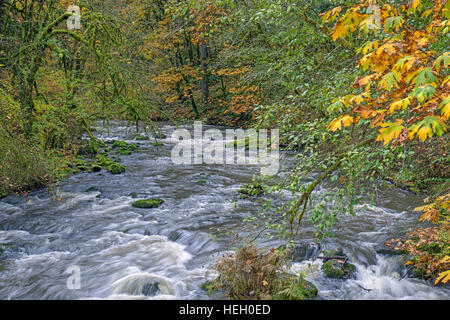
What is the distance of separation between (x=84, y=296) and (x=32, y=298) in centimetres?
84

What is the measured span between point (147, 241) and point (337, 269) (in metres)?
3.92

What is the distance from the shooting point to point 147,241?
7199 millimetres

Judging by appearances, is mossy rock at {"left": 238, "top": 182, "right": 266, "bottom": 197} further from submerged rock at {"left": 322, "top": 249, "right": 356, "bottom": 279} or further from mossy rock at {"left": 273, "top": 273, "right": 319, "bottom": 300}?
submerged rock at {"left": 322, "top": 249, "right": 356, "bottom": 279}

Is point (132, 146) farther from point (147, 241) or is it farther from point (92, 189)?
point (147, 241)

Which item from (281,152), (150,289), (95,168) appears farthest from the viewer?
(95,168)

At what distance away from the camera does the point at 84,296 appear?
5.28 meters

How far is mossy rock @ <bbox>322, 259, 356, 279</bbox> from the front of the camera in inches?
218

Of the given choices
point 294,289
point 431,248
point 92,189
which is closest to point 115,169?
point 92,189

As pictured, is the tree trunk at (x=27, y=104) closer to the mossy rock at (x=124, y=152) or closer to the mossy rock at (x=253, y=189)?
the mossy rock at (x=253, y=189)

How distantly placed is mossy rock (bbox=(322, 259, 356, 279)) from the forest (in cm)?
3

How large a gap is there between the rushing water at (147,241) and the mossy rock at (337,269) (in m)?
0.11

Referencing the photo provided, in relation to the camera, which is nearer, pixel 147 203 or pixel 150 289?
pixel 150 289

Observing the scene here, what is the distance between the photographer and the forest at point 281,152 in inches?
118
